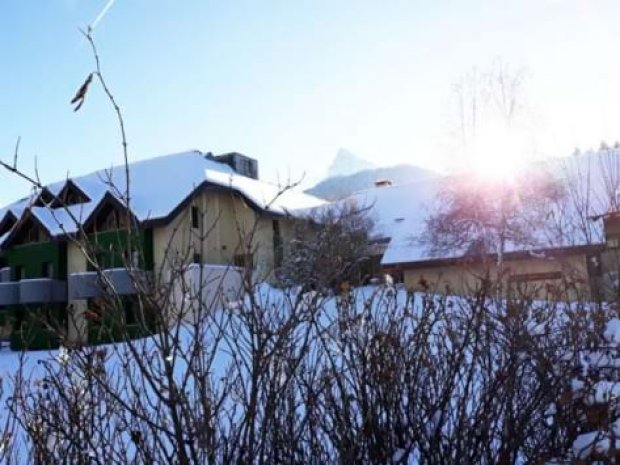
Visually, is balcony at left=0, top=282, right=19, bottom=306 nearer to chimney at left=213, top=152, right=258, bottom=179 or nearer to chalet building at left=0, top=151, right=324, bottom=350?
chalet building at left=0, top=151, right=324, bottom=350

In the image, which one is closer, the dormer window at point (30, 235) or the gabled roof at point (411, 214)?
the gabled roof at point (411, 214)

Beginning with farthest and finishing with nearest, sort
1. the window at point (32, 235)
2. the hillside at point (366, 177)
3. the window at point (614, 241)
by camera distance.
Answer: the hillside at point (366, 177) → the window at point (32, 235) → the window at point (614, 241)

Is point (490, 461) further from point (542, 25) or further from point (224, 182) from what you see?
point (224, 182)

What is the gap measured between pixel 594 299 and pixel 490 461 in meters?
2.11

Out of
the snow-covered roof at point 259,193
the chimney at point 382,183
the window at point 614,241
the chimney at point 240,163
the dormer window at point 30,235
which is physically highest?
the chimney at point 240,163

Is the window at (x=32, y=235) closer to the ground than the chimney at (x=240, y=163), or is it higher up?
closer to the ground

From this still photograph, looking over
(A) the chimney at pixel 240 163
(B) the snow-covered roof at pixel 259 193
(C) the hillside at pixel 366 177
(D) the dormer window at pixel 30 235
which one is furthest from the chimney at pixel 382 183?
(D) the dormer window at pixel 30 235

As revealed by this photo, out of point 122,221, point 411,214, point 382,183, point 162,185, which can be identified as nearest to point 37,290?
point 162,185

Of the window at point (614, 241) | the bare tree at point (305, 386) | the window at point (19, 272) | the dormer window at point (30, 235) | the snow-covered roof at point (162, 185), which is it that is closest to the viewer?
the bare tree at point (305, 386)

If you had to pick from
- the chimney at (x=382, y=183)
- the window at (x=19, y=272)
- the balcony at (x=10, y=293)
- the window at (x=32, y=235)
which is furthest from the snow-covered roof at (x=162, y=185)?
the chimney at (x=382, y=183)

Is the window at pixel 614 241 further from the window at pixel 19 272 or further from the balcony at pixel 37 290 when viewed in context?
the window at pixel 19 272

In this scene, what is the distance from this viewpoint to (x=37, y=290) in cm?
2788

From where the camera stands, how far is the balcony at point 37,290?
2780cm

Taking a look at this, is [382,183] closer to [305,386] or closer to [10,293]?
[10,293]
